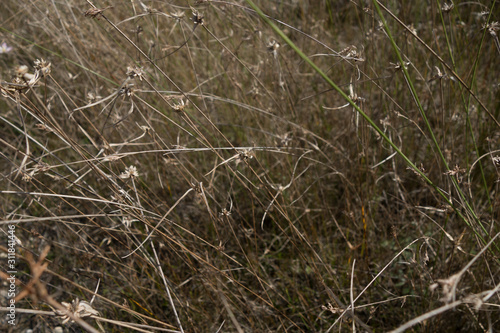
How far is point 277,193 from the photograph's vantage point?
1.00 m

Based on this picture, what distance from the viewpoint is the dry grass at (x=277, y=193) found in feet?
3.59

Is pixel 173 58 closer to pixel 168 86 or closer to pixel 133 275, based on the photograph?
pixel 168 86

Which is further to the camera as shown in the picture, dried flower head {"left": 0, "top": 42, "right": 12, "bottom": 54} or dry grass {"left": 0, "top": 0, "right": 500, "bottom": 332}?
dried flower head {"left": 0, "top": 42, "right": 12, "bottom": 54}

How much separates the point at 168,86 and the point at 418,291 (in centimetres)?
144

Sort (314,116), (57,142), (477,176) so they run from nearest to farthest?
(477,176), (314,116), (57,142)

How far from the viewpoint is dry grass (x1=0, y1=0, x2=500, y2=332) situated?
3.59 feet

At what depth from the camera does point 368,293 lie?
1283 millimetres

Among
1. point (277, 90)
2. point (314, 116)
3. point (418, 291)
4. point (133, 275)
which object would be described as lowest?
point (418, 291)

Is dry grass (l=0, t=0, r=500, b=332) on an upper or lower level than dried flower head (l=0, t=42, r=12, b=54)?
lower

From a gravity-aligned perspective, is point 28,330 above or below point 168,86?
below

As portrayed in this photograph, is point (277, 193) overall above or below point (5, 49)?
below

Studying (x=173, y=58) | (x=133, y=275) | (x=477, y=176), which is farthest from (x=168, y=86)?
(x=477, y=176)

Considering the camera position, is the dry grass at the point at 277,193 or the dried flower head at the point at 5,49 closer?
the dry grass at the point at 277,193

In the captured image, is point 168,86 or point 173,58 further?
point 173,58
